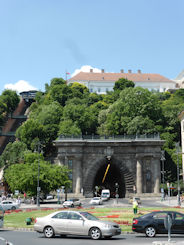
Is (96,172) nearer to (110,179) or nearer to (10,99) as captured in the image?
(110,179)

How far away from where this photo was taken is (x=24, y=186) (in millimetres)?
55250

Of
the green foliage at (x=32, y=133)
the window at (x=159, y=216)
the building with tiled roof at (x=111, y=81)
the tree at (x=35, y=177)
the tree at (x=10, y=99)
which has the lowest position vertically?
the window at (x=159, y=216)

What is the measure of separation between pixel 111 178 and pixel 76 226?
60419 millimetres

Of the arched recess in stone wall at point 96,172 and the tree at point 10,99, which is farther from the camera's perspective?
the tree at point 10,99

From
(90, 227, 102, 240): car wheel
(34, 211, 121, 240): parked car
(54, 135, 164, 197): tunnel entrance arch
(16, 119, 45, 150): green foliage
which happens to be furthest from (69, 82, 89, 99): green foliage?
(90, 227, 102, 240): car wheel

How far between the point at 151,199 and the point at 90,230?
4900cm

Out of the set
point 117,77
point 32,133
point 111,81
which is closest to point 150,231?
point 32,133

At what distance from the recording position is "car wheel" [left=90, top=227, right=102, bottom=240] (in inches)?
730

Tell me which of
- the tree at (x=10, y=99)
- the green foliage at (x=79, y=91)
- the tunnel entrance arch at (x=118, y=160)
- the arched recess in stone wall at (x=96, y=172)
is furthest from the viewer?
the tree at (x=10, y=99)

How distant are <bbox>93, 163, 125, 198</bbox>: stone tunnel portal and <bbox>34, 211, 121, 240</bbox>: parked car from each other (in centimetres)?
5324

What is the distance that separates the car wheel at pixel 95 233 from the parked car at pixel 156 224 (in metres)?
2.64

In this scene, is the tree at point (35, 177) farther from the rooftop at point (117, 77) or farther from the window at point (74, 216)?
the rooftop at point (117, 77)

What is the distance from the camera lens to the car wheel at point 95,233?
18531mm

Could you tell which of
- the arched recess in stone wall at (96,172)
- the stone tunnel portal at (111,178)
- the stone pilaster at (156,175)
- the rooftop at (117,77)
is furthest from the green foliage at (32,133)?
the rooftop at (117,77)
